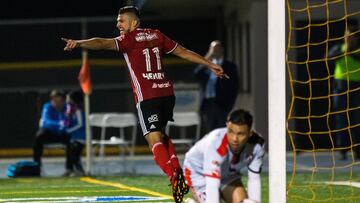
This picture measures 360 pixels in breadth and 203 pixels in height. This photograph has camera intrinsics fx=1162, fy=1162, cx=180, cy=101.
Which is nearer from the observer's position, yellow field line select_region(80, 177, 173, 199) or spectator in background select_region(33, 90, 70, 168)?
yellow field line select_region(80, 177, 173, 199)

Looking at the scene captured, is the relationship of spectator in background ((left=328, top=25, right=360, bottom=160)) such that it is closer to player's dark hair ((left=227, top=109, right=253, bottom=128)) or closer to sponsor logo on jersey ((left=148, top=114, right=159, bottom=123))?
sponsor logo on jersey ((left=148, top=114, right=159, bottom=123))

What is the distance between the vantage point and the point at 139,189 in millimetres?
14578

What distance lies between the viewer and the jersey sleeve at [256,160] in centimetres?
920

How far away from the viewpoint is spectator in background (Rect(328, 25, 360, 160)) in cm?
1753

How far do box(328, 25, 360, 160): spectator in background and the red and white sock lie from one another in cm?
600

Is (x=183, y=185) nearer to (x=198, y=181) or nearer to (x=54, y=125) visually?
(x=198, y=181)

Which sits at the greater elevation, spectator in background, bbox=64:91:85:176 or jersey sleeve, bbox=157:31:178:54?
jersey sleeve, bbox=157:31:178:54

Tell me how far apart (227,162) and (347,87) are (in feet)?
31.0

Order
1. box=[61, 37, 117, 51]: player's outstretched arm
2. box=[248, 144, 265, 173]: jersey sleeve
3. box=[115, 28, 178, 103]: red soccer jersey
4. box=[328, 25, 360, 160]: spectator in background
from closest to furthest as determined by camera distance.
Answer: box=[248, 144, 265, 173]: jersey sleeve, box=[61, 37, 117, 51]: player's outstretched arm, box=[115, 28, 178, 103]: red soccer jersey, box=[328, 25, 360, 160]: spectator in background

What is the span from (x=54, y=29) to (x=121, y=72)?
1.64 meters

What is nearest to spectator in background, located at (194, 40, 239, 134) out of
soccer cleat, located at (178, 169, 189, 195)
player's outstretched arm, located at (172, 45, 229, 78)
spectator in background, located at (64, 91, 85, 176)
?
spectator in background, located at (64, 91, 85, 176)

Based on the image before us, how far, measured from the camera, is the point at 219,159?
29.6ft

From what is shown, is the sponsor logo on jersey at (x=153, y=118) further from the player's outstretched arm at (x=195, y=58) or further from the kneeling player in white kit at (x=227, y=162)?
the kneeling player in white kit at (x=227, y=162)

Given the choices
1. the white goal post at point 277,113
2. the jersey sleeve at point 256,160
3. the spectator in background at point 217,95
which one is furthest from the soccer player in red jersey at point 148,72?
the spectator in background at point 217,95
